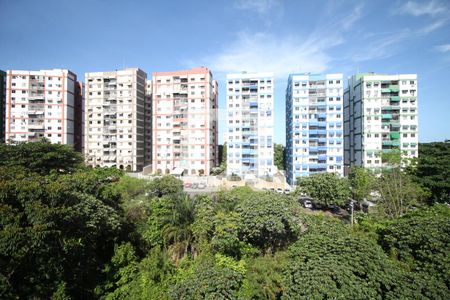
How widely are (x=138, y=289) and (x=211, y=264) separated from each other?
370cm

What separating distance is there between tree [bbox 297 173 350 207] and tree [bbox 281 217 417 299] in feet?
63.5

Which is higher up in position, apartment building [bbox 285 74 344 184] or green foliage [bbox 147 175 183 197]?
apartment building [bbox 285 74 344 184]

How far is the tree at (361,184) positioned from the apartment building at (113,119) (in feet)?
137

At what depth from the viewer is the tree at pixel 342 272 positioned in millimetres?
8017

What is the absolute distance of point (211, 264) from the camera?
413 inches

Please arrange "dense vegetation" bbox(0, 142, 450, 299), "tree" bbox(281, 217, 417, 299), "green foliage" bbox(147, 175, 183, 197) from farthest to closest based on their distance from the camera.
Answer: "green foliage" bbox(147, 175, 183, 197) < "dense vegetation" bbox(0, 142, 450, 299) < "tree" bbox(281, 217, 417, 299)

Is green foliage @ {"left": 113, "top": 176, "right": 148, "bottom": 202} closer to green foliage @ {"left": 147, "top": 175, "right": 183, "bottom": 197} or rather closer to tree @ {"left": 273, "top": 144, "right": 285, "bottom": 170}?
green foliage @ {"left": 147, "top": 175, "right": 183, "bottom": 197}

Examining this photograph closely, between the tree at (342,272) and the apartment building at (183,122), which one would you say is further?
the apartment building at (183,122)

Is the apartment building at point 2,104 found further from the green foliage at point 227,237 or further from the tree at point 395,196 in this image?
the tree at point 395,196

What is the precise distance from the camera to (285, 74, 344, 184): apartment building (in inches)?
1745

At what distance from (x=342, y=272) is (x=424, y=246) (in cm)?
397

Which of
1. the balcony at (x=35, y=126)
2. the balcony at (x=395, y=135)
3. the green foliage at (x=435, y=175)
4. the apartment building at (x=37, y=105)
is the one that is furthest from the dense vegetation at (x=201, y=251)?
the balcony at (x=35, y=126)

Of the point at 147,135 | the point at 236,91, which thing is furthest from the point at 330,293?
the point at 147,135

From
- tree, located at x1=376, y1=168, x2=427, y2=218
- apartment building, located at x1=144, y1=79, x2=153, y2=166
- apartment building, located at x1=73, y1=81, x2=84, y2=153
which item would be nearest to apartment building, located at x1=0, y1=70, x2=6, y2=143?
apartment building, located at x1=73, y1=81, x2=84, y2=153
